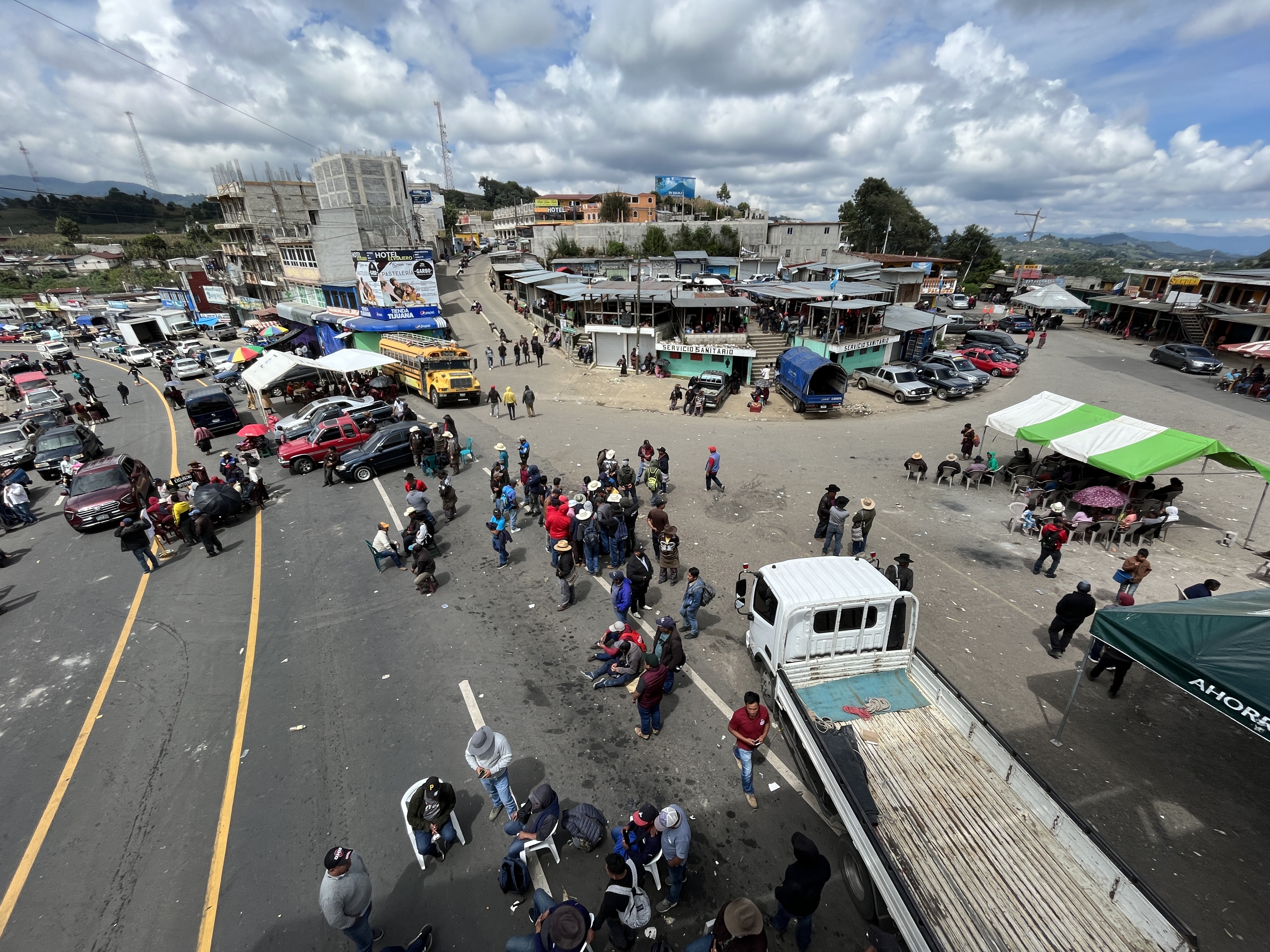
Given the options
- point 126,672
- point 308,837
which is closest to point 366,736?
point 308,837

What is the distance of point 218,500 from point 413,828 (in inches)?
487

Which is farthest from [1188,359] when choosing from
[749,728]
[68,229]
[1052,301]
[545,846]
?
[68,229]

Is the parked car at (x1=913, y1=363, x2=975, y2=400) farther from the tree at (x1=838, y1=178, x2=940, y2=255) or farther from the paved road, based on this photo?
the tree at (x1=838, y1=178, x2=940, y2=255)

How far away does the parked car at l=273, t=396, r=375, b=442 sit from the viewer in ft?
59.6

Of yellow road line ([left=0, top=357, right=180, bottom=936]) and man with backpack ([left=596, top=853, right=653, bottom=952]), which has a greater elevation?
man with backpack ([left=596, top=853, right=653, bottom=952])

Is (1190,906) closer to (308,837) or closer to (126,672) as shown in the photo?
(308,837)

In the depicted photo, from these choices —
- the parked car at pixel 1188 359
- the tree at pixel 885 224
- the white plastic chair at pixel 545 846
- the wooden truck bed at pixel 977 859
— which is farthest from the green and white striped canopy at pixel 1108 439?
the tree at pixel 885 224

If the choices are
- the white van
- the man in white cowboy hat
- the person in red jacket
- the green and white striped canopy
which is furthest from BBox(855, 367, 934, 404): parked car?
the white van

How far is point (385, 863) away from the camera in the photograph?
5.63 metres

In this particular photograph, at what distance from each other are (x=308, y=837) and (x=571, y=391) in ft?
73.5


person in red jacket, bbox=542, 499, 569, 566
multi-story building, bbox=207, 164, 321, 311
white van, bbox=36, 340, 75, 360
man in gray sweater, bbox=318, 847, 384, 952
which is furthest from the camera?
multi-story building, bbox=207, 164, 321, 311

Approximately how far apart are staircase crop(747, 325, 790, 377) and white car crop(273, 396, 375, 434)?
19.6 m

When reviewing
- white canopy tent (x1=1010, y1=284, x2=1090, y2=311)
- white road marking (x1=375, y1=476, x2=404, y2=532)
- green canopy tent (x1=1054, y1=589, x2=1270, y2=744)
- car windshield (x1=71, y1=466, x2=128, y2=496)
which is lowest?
white road marking (x1=375, y1=476, x2=404, y2=532)

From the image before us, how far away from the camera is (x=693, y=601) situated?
8609 mm
